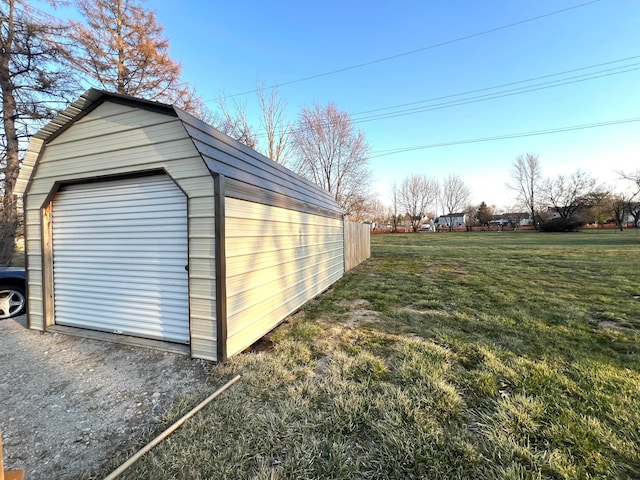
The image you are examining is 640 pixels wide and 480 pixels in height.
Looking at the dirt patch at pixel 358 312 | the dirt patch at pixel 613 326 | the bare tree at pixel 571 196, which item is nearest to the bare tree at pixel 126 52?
the dirt patch at pixel 358 312

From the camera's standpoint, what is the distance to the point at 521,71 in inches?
525

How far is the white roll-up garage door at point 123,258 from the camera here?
10.5ft

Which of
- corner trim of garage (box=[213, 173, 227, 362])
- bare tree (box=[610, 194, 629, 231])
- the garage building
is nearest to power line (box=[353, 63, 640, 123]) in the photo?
the garage building

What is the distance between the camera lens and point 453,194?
46.7 metres

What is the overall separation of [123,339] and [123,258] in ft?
3.43

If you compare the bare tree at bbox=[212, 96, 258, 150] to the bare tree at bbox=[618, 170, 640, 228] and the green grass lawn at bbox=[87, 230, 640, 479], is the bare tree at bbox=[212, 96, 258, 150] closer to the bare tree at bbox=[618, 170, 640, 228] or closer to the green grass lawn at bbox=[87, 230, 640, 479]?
the green grass lawn at bbox=[87, 230, 640, 479]

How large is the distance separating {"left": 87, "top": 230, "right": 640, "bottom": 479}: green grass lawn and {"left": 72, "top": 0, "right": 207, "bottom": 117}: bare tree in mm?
11293

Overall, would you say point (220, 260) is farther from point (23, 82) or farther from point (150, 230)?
point (23, 82)

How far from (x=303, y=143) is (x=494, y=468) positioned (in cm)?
2086

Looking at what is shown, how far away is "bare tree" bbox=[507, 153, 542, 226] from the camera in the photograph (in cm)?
4008

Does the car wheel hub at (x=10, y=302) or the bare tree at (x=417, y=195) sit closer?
the car wheel hub at (x=10, y=302)

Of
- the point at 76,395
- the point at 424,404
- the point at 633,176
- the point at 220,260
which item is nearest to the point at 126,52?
the point at 220,260

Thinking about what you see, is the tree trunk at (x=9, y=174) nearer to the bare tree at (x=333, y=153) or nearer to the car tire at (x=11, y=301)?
the car tire at (x=11, y=301)

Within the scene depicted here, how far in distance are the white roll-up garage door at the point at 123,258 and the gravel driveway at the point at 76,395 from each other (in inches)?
13.9
